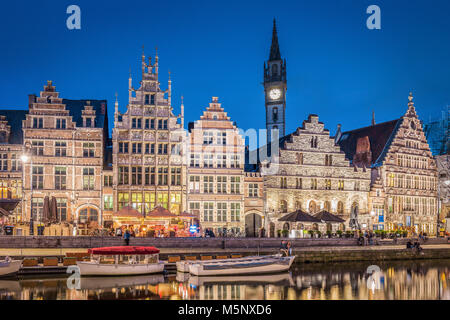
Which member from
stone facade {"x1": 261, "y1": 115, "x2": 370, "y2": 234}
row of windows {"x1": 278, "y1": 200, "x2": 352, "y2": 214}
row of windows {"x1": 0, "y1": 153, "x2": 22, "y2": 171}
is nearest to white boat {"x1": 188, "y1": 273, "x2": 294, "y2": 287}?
stone facade {"x1": 261, "y1": 115, "x2": 370, "y2": 234}

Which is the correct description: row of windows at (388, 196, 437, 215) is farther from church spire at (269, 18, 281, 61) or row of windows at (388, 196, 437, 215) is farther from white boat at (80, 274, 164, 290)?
church spire at (269, 18, 281, 61)

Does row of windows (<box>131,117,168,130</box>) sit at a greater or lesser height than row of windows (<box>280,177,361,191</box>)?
greater

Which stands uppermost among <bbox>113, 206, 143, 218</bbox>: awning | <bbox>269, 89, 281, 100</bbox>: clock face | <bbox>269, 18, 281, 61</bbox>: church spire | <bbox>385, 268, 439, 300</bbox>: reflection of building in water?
<bbox>269, 18, 281, 61</bbox>: church spire

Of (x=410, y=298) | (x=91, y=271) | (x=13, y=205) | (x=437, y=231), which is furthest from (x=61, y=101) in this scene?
(x=437, y=231)

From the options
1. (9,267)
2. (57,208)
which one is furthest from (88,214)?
(9,267)

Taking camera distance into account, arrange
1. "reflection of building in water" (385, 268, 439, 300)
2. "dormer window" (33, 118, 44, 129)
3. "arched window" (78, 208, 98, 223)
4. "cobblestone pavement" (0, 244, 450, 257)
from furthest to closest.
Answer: "arched window" (78, 208, 98, 223) < "dormer window" (33, 118, 44, 129) < "cobblestone pavement" (0, 244, 450, 257) < "reflection of building in water" (385, 268, 439, 300)

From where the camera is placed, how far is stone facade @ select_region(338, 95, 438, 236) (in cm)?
5588

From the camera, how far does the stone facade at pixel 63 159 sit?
4522 cm

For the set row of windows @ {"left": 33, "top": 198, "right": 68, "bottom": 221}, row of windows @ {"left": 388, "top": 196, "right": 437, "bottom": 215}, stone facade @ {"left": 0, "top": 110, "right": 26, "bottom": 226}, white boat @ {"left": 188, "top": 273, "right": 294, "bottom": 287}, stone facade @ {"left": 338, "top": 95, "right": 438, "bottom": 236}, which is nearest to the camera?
white boat @ {"left": 188, "top": 273, "right": 294, "bottom": 287}

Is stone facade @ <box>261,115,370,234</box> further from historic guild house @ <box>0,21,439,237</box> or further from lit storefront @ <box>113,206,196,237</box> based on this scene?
lit storefront @ <box>113,206,196,237</box>

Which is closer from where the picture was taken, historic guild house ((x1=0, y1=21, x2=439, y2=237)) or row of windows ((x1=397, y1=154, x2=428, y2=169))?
historic guild house ((x1=0, y1=21, x2=439, y2=237))

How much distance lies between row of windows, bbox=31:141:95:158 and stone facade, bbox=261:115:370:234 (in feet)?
50.3
